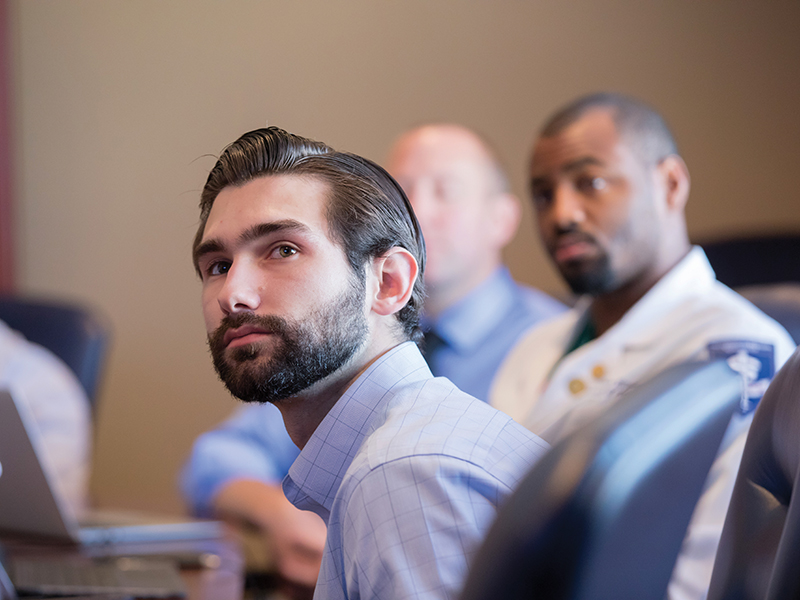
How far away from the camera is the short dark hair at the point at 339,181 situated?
417 millimetres

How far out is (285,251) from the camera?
0.41 metres

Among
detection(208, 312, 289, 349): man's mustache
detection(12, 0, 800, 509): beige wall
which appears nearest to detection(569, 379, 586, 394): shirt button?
detection(12, 0, 800, 509): beige wall

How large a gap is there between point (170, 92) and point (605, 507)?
0.56 metres

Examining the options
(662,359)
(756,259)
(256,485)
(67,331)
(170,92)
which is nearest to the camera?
(170,92)

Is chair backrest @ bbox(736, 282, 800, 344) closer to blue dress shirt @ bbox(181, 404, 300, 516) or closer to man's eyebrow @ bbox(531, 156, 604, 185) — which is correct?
man's eyebrow @ bbox(531, 156, 604, 185)

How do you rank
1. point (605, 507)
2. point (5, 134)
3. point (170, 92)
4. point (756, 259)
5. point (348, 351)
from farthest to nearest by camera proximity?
point (5, 134) → point (756, 259) → point (170, 92) → point (348, 351) → point (605, 507)

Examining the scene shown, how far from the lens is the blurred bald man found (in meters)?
1.03

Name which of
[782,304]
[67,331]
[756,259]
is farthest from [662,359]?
[67,331]

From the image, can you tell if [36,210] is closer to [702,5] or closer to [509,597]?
Answer: [702,5]

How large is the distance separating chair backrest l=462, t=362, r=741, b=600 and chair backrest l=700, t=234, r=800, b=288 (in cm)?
111

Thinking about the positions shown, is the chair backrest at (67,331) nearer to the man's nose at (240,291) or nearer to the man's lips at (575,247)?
the man's lips at (575,247)

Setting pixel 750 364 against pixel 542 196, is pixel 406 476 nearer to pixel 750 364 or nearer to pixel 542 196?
pixel 750 364

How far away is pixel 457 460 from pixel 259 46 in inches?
12.2

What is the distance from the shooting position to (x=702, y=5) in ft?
A: 5.78
